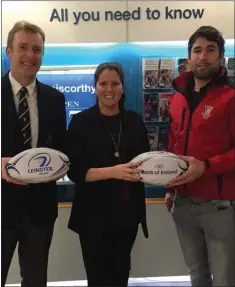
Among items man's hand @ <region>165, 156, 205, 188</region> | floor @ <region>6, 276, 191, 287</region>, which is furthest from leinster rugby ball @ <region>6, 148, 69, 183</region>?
floor @ <region>6, 276, 191, 287</region>

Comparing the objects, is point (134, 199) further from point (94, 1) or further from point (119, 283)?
point (94, 1)

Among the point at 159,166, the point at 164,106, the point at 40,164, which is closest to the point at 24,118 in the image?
the point at 40,164

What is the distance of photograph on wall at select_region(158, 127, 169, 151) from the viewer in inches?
102

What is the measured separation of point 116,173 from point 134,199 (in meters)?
0.21

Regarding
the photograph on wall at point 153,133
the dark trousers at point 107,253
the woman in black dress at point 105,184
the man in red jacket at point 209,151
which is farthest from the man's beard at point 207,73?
the photograph on wall at point 153,133

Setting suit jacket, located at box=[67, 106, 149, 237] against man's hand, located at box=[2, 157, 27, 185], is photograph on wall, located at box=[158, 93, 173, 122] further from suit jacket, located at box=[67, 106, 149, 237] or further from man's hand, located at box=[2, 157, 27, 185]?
man's hand, located at box=[2, 157, 27, 185]

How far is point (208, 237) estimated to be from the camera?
1814 mm

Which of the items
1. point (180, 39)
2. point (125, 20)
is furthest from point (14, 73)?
point (180, 39)

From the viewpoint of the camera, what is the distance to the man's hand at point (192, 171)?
66.6 inches

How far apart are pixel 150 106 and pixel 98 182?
0.89m

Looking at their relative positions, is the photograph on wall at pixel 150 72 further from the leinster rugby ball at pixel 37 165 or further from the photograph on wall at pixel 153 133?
the leinster rugby ball at pixel 37 165

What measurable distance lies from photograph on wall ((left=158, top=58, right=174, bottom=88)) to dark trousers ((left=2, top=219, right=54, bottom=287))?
1156mm

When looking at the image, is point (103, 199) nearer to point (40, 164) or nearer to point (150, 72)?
point (40, 164)

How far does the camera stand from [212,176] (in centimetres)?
179
